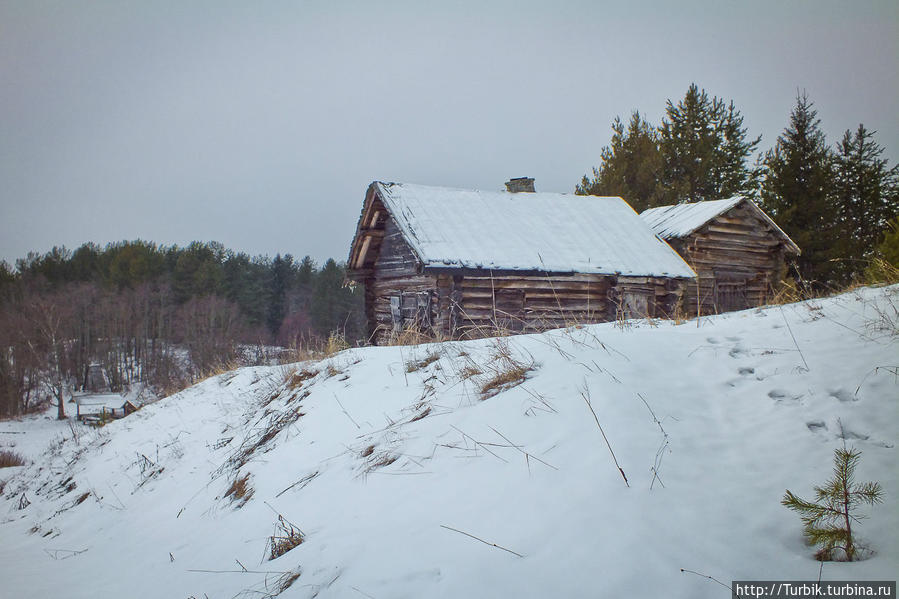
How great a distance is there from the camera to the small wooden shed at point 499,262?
11.3 meters

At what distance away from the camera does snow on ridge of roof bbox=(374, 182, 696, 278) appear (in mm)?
11398

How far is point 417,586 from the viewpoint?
5.99ft

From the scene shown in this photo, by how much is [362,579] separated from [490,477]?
0.79 meters

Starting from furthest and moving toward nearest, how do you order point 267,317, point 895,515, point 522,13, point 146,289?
point 522,13 → point 267,317 → point 146,289 → point 895,515

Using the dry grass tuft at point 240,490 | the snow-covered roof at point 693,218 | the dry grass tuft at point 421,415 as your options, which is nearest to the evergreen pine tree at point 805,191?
the snow-covered roof at point 693,218

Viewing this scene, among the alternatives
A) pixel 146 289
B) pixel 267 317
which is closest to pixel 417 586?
pixel 146 289

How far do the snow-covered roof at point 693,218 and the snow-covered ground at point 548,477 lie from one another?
40.1ft

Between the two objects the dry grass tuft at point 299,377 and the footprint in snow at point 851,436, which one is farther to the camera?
the dry grass tuft at point 299,377

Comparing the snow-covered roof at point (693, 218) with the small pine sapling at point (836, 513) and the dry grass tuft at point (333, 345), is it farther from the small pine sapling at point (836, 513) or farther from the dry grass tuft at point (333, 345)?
the small pine sapling at point (836, 513)

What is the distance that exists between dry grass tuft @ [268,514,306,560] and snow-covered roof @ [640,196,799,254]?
619 inches

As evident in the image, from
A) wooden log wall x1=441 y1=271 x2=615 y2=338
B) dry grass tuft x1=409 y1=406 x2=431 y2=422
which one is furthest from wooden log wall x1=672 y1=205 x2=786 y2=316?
dry grass tuft x1=409 y1=406 x2=431 y2=422

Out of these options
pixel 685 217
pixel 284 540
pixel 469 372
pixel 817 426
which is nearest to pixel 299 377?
pixel 469 372

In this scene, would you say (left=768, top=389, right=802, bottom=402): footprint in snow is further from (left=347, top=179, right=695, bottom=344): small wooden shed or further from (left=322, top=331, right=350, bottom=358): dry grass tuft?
(left=347, top=179, right=695, bottom=344): small wooden shed

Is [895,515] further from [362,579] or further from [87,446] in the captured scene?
[87,446]
